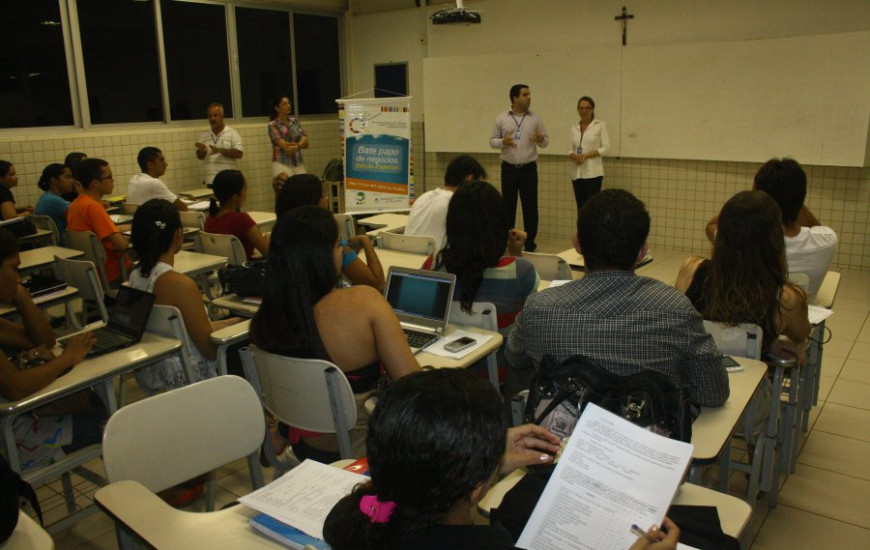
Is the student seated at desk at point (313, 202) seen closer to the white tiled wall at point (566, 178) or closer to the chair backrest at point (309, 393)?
the chair backrest at point (309, 393)

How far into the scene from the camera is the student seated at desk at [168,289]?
292 cm

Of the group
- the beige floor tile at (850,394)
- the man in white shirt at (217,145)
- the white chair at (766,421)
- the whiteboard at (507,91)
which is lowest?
the beige floor tile at (850,394)

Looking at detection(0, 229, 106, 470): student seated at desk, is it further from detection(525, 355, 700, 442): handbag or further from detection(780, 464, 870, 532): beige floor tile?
detection(780, 464, 870, 532): beige floor tile

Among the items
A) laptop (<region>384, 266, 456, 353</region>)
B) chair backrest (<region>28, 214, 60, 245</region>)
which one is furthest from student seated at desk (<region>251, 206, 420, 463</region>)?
chair backrest (<region>28, 214, 60, 245</region>)

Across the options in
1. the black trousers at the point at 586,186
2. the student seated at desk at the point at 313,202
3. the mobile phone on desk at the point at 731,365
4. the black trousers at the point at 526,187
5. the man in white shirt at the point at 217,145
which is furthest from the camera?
the man in white shirt at the point at 217,145

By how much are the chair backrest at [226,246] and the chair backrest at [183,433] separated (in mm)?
2292

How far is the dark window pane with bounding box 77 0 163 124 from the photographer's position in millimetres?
6945

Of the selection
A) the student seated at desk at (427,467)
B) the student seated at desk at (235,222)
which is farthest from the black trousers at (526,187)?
the student seated at desk at (427,467)

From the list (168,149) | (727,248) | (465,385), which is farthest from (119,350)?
(168,149)

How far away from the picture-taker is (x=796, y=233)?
318 cm

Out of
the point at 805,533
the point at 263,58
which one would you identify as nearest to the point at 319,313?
the point at 805,533

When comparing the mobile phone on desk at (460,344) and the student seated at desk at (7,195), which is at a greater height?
the student seated at desk at (7,195)

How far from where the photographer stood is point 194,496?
2.88 metres

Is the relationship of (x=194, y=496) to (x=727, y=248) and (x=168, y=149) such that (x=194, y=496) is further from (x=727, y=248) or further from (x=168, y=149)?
(x=168, y=149)
